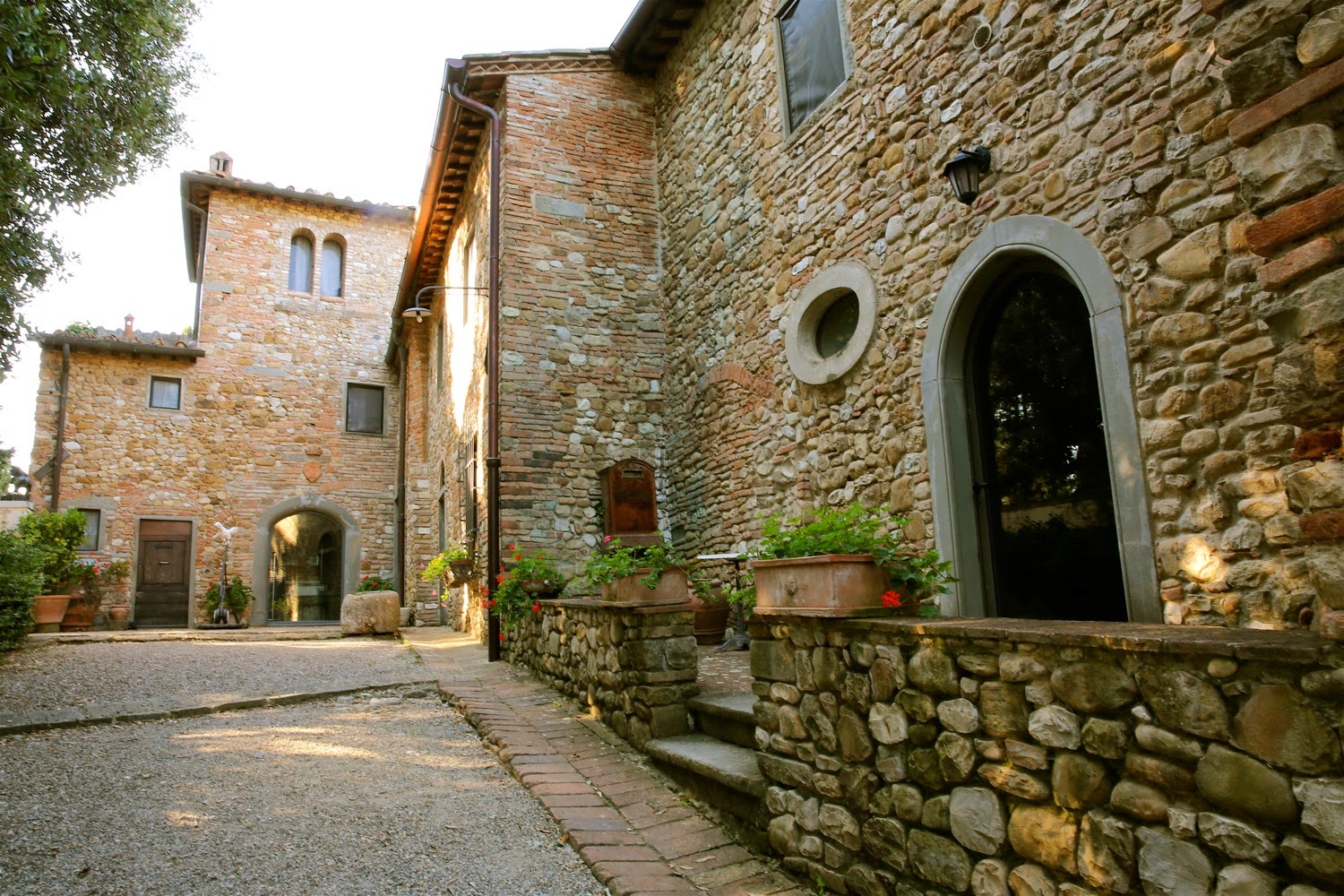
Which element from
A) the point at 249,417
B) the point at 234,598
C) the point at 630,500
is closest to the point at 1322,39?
the point at 630,500

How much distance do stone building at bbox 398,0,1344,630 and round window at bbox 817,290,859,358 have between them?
0.03 m

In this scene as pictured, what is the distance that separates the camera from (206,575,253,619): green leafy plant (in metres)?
14.0

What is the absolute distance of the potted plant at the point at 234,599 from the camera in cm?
1403

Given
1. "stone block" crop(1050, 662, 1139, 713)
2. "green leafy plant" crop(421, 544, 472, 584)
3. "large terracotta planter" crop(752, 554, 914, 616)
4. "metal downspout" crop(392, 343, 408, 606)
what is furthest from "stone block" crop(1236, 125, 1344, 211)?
"metal downspout" crop(392, 343, 408, 606)

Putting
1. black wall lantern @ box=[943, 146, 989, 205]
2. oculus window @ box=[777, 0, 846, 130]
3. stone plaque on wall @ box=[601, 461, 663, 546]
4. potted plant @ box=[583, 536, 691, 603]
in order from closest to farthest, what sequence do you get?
Answer: potted plant @ box=[583, 536, 691, 603]
black wall lantern @ box=[943, 146, 989, 205]
oculus window @ box=[777, 0, 846, 130]
stone plaque on wall @ box=[601, 461, 663, 546]

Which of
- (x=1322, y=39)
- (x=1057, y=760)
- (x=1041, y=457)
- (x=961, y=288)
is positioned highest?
(x=961, y=288)

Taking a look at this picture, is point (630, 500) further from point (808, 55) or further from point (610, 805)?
point (610, 805)

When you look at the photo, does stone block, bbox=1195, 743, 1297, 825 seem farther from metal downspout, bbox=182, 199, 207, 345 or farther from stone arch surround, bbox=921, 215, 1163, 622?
metal downspout, bbox=182, 199, 207, 345

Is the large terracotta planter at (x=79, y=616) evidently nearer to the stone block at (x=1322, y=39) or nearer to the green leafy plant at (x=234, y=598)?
the green leafy plant at (x=234, y=598)

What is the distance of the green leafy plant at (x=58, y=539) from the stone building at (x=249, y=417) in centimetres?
66

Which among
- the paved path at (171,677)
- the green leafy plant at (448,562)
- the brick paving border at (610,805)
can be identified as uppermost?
the green leafy plant at (448,562)

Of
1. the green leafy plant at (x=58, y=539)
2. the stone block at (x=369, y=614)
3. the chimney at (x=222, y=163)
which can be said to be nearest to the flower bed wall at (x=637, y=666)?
the stone block at (x=369, y=614)

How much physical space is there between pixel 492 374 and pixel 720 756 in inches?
216

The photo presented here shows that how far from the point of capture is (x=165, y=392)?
14.6m
